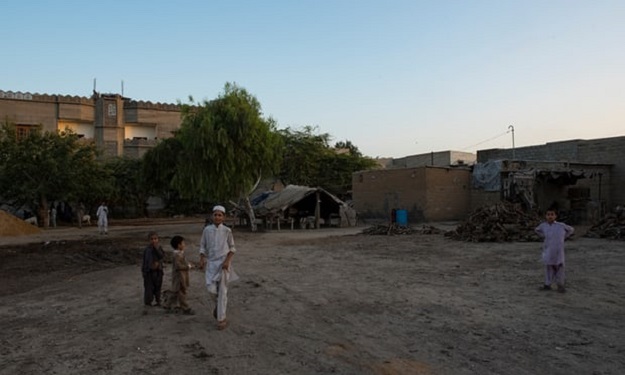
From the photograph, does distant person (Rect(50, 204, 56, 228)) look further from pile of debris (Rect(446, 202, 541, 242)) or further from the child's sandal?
the child's sandal

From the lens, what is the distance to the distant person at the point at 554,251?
9391 millimetres

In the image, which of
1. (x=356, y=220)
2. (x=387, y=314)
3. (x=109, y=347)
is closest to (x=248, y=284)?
(x=387, y=314)

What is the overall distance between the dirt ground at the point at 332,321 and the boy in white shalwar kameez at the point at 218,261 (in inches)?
13.4

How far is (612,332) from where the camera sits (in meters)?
6.55

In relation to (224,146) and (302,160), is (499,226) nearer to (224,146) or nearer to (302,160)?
(224,146)

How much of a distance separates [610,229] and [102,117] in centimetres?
4551

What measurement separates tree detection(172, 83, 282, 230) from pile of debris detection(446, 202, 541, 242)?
9297mm

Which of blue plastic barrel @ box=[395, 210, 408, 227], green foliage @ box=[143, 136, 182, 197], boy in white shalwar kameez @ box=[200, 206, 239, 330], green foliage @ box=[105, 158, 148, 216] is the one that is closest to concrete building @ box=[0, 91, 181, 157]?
green foliage @ box=[105, 158, 148, 216]

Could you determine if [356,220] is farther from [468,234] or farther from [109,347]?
[109,347]

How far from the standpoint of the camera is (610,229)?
18500 millimetres

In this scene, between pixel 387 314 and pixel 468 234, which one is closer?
pixel 387 314

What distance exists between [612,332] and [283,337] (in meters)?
4.10

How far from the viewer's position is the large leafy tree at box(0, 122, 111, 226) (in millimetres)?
29828

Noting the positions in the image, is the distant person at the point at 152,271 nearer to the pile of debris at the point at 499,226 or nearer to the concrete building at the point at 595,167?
the pile of debris at the point at 499,226
